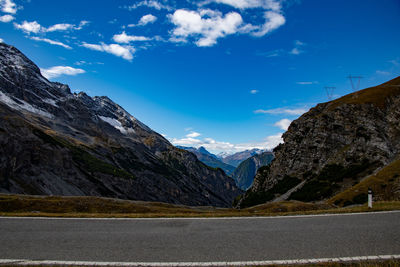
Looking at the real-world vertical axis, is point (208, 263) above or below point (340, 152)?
below

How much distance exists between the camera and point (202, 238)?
1009 cm

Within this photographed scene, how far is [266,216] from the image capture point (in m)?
14.1

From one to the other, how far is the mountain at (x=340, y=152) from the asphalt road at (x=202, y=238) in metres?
41.2

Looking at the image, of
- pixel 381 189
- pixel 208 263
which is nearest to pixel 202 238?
pixel 208 263

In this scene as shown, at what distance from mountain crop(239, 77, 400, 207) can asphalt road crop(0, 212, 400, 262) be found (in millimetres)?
41151

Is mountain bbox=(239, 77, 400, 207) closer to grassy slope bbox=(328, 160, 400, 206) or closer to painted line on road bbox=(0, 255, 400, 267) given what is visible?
grassy slope bbox=(328, 160, 400, 206)

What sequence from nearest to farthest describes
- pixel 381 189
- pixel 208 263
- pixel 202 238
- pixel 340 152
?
pixel 208 263, pixel 202 238, pixel 381 189, pixel 340 152

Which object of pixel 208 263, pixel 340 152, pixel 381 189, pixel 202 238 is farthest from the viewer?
pixel 340 152

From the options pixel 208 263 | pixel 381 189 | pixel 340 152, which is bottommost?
pixel 381 189

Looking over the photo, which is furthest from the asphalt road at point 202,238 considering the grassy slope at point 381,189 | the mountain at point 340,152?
the mountain at point 340,152

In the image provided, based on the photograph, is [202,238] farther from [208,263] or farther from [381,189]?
[381,189]

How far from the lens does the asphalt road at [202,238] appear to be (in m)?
8.33

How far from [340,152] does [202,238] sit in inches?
3584

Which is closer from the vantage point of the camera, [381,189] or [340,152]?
[381,189]
